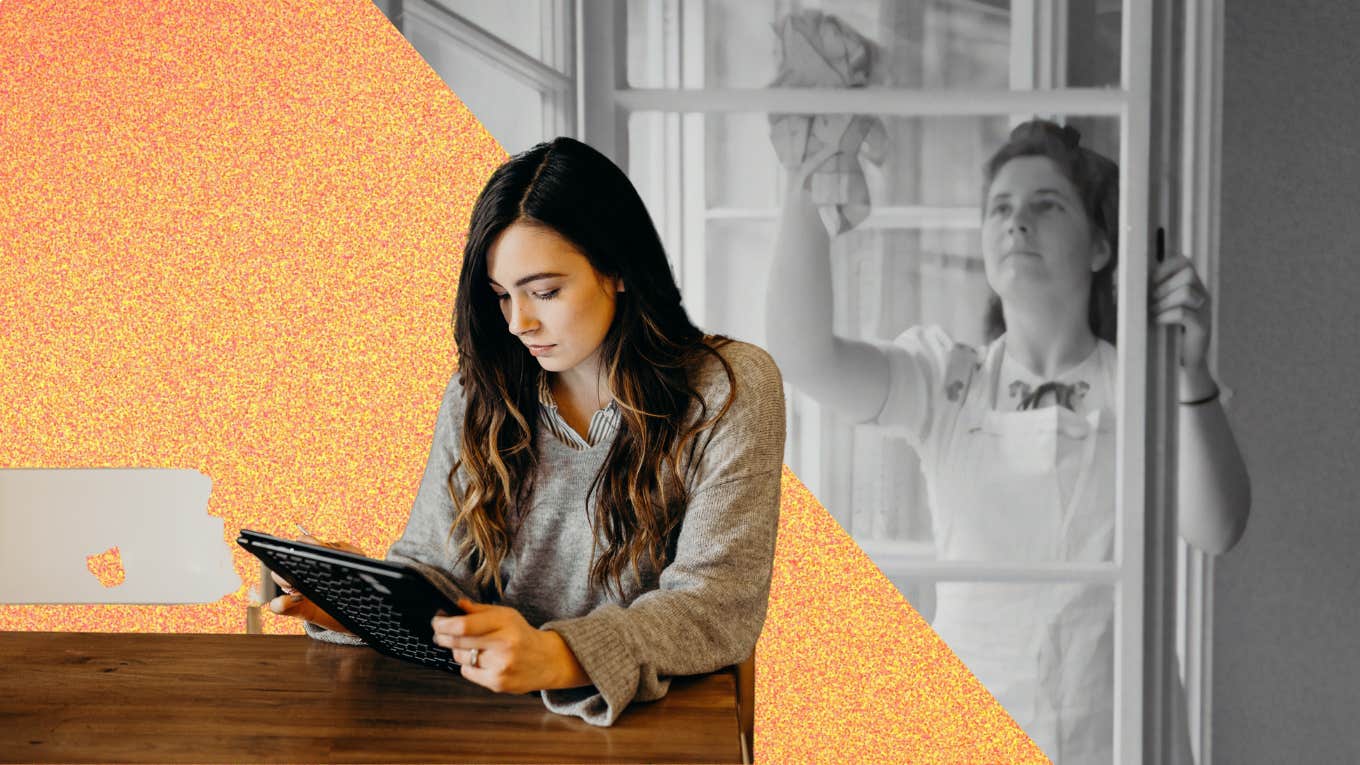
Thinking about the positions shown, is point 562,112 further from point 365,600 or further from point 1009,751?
point 1009,751

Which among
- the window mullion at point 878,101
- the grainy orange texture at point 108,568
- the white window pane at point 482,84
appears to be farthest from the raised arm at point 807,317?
the grainy orange texture at point 108,568

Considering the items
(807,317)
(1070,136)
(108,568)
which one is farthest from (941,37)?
(108,568)

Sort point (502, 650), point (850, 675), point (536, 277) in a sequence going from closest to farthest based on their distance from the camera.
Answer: point (502, 650) → point (536, 277) → point (850, 675)

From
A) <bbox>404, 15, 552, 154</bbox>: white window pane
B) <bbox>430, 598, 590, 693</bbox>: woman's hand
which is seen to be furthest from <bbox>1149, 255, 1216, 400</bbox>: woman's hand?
<bbox>430, 598, 590, 693</bbox>: woman's hand

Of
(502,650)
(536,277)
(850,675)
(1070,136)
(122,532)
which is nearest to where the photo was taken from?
(502,650)

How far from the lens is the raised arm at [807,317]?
2.13 m

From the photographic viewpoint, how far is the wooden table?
99 centimetres

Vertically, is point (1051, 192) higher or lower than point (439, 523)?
higher

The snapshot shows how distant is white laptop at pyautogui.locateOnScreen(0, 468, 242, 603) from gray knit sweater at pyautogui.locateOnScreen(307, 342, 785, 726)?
0.55 m

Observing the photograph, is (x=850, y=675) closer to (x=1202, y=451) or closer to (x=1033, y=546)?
(x=1033, y=546)

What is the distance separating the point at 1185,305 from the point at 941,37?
1.96 ft

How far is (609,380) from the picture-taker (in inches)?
54.8

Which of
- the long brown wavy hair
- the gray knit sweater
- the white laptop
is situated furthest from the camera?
the white laptop

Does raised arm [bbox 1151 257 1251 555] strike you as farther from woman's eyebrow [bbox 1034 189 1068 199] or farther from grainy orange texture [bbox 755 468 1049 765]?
grainy orange texture [bbox 755 468 1049 765]
